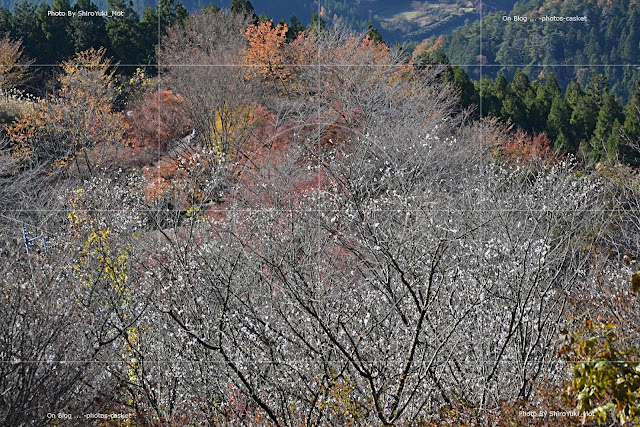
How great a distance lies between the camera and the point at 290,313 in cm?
637

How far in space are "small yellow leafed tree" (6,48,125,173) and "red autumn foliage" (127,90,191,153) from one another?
430 mm

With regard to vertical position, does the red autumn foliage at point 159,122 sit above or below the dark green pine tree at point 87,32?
below

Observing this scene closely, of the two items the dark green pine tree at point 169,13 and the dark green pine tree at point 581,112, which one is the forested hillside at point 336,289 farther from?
the dark green pine tree at point 169,13

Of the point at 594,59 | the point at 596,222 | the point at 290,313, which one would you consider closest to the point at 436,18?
the point at 594,59

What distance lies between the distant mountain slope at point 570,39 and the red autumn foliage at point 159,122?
308 inches

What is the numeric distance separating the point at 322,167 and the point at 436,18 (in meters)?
9.28

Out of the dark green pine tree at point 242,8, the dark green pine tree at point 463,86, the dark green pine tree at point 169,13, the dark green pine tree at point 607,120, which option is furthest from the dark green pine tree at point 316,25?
the dark green pine tree at point 607,120

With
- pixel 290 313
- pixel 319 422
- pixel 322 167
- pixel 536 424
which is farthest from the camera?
pixel 322 167

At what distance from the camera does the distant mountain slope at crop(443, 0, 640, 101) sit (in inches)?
567

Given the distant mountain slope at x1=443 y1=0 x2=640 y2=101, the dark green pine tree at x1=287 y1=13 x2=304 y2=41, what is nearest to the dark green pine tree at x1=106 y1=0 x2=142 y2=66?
the dark green pine tree at x1=287 y1=13 x2=304 y2=41

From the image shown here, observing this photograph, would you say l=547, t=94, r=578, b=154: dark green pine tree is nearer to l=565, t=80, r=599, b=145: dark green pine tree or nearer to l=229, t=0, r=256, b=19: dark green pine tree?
l=565, t=80, r=599, b=145: dark green pine tree

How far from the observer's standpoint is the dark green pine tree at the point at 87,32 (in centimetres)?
2294

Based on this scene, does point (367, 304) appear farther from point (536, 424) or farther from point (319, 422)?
point (536, 424)

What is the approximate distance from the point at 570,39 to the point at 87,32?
15395mm
